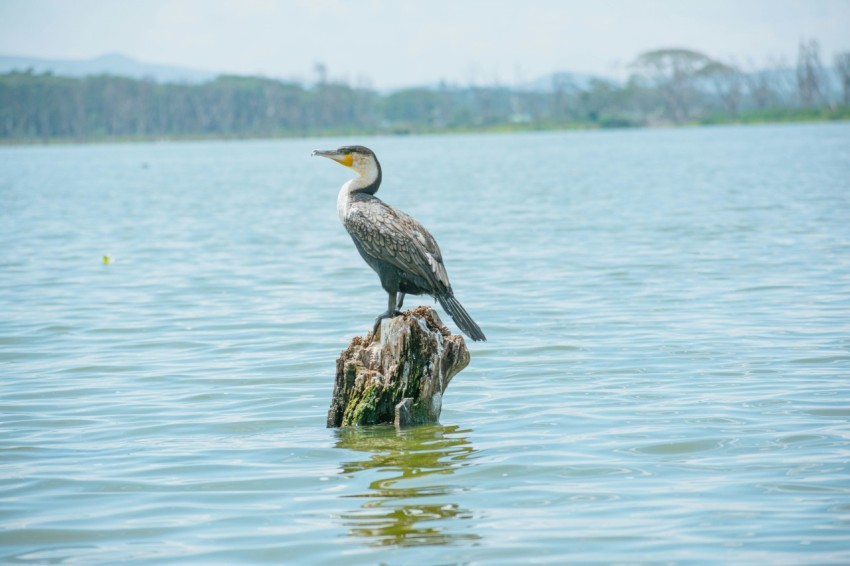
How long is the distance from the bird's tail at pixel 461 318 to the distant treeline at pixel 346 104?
144m

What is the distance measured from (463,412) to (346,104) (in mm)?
180636

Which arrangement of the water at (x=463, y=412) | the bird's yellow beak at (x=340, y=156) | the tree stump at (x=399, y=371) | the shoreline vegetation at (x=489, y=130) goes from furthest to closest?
the shoreline vegetation at (x=489, y=130) < the bird's yellow beak at (x=340, y=156) < the tree stump at (x=399, y=371) < the water at (x=463, y=412)

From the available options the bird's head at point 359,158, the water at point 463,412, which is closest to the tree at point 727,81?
the water at point 463,412

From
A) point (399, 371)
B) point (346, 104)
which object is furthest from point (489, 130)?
point (399, 371)

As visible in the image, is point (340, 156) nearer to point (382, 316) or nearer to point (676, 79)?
point (382, 316)

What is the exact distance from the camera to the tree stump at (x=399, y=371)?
24.1 ft

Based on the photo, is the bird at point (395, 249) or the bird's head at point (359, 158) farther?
the bird's head at point (359, 158)

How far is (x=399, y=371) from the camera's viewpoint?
7.41 metres

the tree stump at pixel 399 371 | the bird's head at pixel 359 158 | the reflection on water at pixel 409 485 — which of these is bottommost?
the reflection on water at pixel 409 485

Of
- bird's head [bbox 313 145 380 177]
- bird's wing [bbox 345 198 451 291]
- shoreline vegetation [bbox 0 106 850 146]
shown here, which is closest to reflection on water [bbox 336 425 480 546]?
bird's wing [bbox 345 198 451 291]

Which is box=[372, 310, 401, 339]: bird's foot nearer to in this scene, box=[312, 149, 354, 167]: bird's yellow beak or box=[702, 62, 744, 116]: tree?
box=[312, 149, 354, 167]: bird's yellow beak

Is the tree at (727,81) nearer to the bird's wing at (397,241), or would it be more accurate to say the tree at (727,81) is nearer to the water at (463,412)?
the water at (463,412)

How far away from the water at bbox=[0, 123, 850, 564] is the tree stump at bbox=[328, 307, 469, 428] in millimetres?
165

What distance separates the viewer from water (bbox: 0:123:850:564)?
5.75 metres
